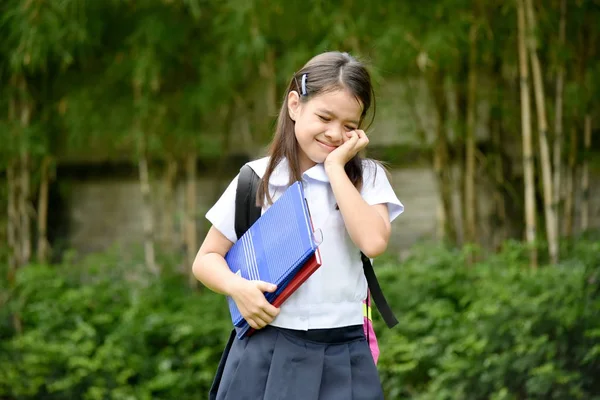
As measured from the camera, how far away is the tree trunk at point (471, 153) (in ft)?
17.4

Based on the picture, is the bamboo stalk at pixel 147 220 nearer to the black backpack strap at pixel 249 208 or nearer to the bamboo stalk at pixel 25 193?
the bamboo stalk at pixel 25 193

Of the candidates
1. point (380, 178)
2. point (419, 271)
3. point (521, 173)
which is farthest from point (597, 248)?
point (380, 178)

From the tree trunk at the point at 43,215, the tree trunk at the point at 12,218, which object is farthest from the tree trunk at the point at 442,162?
the tree trunk at the point at 12,218

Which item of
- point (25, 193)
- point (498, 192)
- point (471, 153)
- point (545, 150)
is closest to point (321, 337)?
point (545, 150)

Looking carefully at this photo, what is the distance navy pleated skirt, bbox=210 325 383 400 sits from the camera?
192 centimetres

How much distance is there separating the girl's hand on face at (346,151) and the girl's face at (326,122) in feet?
0.09

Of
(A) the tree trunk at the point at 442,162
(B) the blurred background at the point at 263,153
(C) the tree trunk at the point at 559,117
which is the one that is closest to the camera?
(B) the blurred background at the point at 263,153

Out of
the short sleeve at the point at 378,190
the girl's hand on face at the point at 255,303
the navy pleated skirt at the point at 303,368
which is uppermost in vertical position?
the short sleeve at the point at 378,190

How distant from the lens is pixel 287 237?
1900mm

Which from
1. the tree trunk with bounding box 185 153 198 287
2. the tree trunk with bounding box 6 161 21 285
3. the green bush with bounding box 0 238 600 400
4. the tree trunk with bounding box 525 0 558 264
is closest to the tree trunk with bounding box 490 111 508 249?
the tree trunk with bounding box 525 0 558 264

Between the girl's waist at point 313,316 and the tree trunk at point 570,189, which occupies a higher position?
the girl's waist at point 313,316

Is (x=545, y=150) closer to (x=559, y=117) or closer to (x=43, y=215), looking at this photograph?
(x=559, y=117)

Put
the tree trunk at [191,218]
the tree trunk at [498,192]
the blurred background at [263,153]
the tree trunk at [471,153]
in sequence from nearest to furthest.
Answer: the blurred background at [263,153]
the tree trunk at [471,153]
the tree trunk at [498,192]
the tree trunk at [191,218]

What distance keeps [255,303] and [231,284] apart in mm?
89
